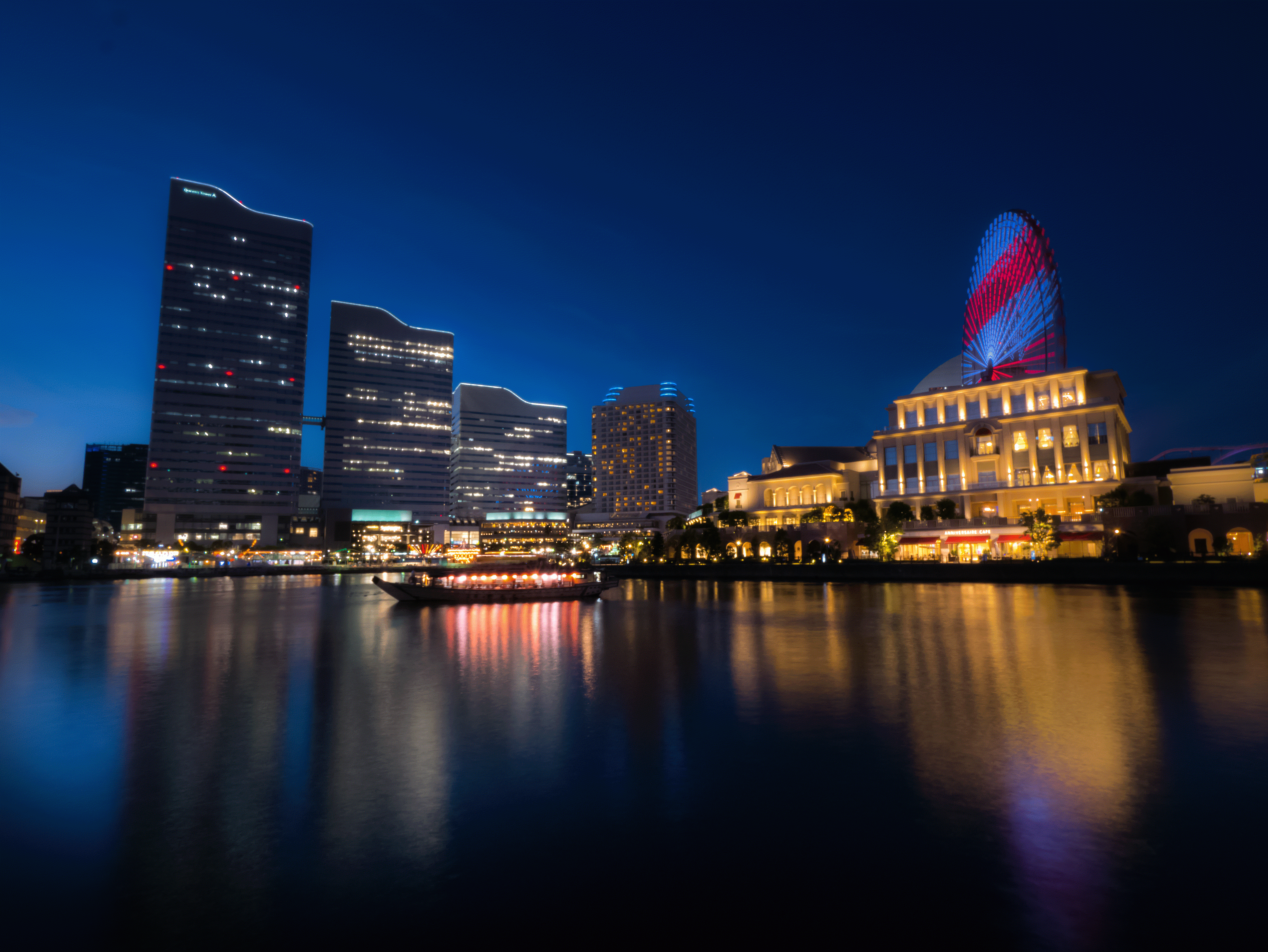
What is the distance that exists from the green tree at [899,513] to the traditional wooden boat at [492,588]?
148ft

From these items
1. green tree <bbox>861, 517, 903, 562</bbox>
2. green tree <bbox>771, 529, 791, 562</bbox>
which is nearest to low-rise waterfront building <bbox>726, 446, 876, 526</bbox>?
green tree <bbox>771, 529, 791, 562</bbox>

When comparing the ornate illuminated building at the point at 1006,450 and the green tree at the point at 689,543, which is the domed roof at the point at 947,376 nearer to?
the ornate illuminated building at the point at 1006,450

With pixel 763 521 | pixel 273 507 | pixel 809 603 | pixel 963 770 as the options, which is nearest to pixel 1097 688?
pixel 963 770

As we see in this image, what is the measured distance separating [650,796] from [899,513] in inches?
3272

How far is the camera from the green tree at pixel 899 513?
281 feet

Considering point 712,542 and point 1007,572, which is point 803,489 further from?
point 1007,572

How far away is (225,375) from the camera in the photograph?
548 ft

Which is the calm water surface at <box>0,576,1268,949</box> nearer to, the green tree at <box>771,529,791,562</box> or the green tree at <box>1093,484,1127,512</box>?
the green tree at <box>1093,484,1127,512</box>

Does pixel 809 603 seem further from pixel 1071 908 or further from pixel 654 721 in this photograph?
pixel 1071 908

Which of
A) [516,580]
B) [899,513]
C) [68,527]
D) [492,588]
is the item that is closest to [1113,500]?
[899,513]

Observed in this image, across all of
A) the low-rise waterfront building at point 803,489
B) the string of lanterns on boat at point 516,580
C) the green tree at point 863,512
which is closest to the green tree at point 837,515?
the green tree at point 863,512

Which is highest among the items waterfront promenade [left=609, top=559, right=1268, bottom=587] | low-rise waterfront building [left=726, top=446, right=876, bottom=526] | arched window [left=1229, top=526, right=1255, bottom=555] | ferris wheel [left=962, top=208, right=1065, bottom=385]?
ferris wheel [left=962, top=208, right=1065, bottom=385]

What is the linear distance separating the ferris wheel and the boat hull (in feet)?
204

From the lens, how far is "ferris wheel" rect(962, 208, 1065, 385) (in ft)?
251
